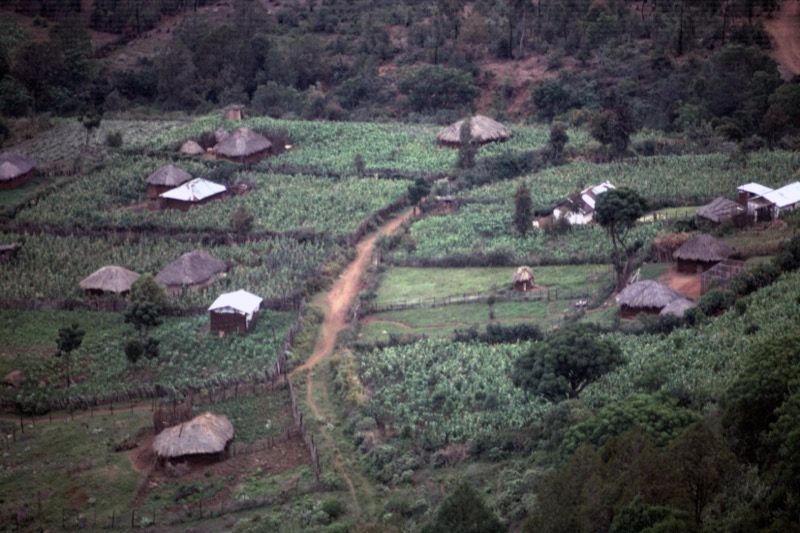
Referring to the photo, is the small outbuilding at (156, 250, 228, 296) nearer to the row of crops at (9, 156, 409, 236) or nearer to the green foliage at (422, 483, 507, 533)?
the row of crops at (9, 156, 409, 236)

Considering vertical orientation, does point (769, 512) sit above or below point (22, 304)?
above

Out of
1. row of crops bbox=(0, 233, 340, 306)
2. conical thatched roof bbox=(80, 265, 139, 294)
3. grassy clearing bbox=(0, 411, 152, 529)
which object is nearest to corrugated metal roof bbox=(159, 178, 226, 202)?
row of crops bbox=(0, 233, 340, 306)

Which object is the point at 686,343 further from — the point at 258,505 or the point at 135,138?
the point at 135,138

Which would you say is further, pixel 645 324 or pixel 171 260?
pixel 171 260

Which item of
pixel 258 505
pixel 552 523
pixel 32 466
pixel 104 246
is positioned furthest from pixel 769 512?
pixel 104 246

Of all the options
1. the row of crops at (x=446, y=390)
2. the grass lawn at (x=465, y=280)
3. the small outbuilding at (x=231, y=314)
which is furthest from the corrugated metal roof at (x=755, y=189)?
the small outbuilding at (x=231, y=314)

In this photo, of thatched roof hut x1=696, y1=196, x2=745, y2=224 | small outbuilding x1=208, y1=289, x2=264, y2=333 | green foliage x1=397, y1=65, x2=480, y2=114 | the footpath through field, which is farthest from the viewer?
green foliage x1=397, y1=65, x2=480, y2=114

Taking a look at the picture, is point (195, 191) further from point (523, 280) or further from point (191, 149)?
point (523, 280)
